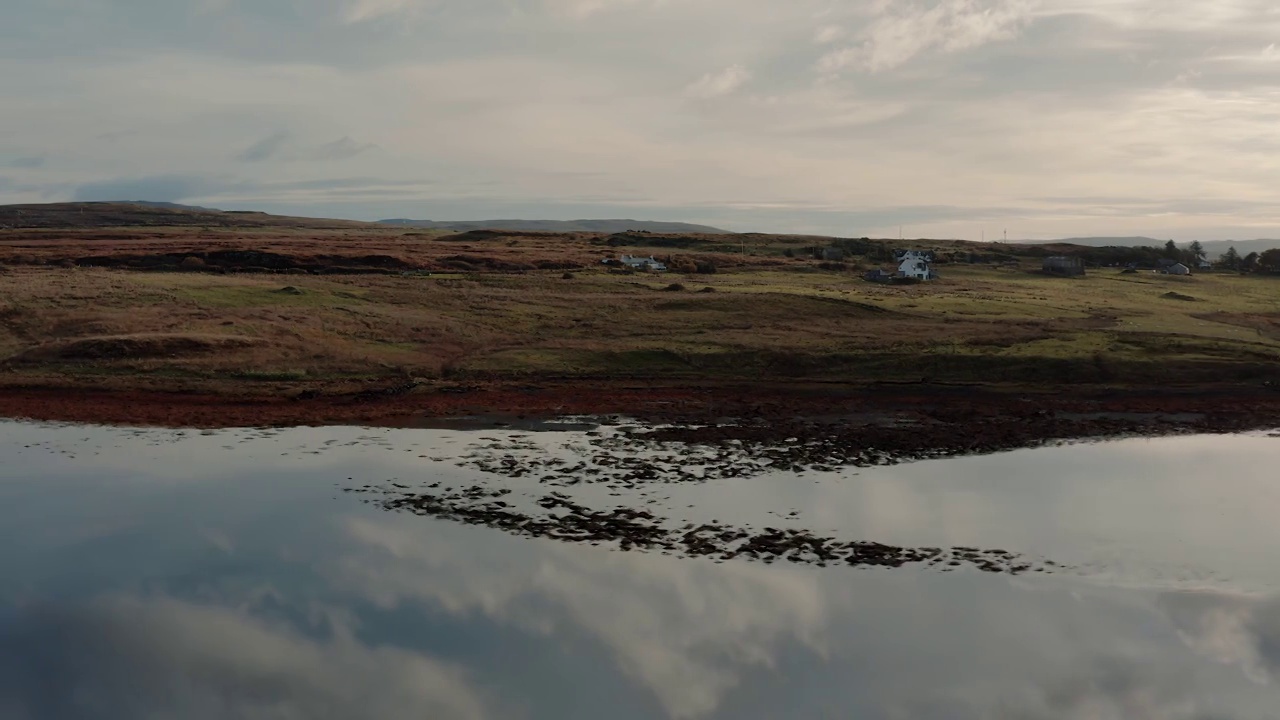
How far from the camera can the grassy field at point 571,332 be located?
51.4 metres

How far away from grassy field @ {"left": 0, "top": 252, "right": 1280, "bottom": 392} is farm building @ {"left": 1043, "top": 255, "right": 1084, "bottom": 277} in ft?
109

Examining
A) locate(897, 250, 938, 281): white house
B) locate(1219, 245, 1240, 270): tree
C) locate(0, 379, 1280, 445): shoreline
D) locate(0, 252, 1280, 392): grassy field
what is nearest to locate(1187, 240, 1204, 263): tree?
locate(1219, 245, 1240, 270): tree

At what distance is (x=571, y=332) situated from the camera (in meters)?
61.5

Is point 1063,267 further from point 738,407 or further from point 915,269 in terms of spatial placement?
point 738,407

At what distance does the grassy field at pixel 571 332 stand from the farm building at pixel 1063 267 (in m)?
33.2

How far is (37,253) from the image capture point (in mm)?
90500

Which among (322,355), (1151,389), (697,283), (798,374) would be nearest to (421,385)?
(322,355)

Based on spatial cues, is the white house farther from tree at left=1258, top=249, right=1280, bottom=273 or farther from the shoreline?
the shoreline

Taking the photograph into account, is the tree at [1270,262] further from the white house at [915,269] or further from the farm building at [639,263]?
the farm building at [639,263]

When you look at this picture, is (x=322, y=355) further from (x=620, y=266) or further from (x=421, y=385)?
(x=620, y=266)

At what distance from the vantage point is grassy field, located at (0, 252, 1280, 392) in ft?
169

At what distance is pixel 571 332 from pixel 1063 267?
73.6 m

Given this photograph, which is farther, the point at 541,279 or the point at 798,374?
the point at 541,279

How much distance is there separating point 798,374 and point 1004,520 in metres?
22.5
